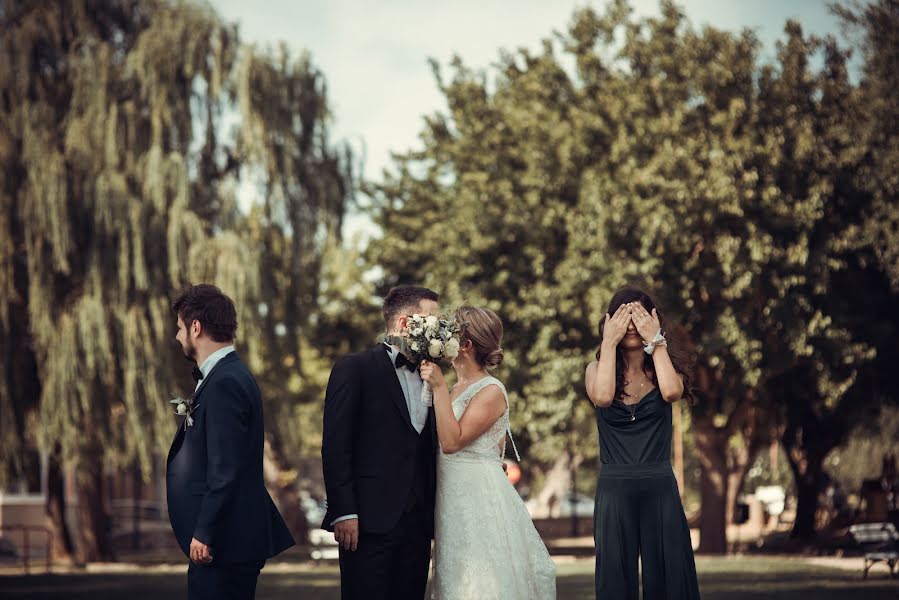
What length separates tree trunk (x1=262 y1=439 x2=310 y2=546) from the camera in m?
35.3

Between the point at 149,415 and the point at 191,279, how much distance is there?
2.72 meters

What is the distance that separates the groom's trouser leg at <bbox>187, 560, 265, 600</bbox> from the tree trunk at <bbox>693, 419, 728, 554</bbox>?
82.0 ft

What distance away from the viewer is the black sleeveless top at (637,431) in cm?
680

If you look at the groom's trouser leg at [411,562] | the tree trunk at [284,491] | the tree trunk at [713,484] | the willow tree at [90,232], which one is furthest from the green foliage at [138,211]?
the groom's trouser leg at [411,562]

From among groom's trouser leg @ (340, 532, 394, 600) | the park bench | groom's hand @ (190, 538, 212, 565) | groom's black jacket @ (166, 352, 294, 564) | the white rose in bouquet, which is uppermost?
the white rose in bouquet

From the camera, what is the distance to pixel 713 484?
3067 centimetres

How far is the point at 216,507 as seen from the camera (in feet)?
20.2

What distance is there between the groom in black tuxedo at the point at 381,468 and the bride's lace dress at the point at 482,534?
0.15 metres

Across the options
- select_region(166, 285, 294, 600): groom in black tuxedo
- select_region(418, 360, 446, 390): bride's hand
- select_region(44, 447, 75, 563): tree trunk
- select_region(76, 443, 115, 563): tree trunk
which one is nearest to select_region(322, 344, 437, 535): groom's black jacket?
select_region(418, 360, 446, 390): bride's hand

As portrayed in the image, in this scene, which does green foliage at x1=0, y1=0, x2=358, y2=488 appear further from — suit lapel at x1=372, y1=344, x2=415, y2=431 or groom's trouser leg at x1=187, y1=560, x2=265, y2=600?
groom's trouser leg at x1=187, y1=560, x2=265, y2=600

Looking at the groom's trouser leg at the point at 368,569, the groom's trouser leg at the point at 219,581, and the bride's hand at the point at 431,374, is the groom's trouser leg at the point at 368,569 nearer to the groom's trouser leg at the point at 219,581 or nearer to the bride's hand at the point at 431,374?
the groom's trouser leg at the point at 219,581

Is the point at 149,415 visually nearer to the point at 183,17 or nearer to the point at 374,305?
the point at 183,17

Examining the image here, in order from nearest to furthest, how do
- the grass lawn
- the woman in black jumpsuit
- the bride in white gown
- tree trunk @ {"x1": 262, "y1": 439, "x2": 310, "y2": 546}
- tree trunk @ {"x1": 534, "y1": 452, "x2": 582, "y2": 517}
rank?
1. the woman in black jumpsuit
2. the bride in white gown
3. the grass lawn
4. tree trunk @ {"x1": 262, "y1": 439, "x2": 310, "y2": 546}
5. tree trunk @ {"x1": 534, "y1": 452, "x2": 582, "y2": 517}

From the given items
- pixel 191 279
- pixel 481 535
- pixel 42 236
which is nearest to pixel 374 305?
pixel 191 279
